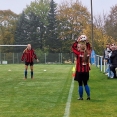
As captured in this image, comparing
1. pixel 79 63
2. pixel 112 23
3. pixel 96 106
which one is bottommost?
pixel 96 106

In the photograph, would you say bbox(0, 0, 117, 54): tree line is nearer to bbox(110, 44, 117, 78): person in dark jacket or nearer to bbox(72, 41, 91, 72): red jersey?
bbox(110, 44, 117, 78): person in dark jacket

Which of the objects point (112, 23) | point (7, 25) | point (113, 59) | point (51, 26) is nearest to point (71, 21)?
point (51, 26)

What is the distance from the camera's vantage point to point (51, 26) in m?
75.1

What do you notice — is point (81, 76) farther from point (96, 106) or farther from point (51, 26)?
point (51, 26)

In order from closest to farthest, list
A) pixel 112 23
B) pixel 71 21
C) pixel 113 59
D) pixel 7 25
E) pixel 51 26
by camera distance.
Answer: pixel 113 59
pixel 112 23
pixel 71 21
pixel 51 26
pixel 7 25

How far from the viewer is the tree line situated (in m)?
67.6

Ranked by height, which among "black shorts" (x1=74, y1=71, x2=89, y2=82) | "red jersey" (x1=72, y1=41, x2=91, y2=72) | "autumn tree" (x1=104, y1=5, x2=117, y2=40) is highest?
"autumn tree" (x1=104, y1=5, x2=117, y2=40)

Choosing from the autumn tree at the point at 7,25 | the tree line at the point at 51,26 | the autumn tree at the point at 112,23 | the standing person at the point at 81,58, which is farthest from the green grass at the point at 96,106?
the autumn tree at the point at 7,25

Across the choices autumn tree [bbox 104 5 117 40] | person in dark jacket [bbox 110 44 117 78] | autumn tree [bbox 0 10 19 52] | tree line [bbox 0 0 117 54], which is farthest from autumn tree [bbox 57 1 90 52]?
person in dark jacket [bbox 110 44 117 78]

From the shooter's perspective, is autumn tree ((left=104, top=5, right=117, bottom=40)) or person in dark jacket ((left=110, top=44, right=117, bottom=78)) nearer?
person in dark jacket ((left=110, top=44, right=117, bottom=78))

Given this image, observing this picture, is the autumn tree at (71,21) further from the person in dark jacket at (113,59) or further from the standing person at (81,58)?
the standing person at (81,58)

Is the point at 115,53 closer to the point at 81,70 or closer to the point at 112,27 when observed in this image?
the point at 81,70

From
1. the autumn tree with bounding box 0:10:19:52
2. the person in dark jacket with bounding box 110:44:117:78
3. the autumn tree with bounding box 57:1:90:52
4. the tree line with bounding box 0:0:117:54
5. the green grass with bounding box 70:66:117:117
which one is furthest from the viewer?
the autumn tree with bounding box 0:10:19:52

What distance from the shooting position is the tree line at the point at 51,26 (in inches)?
2660
